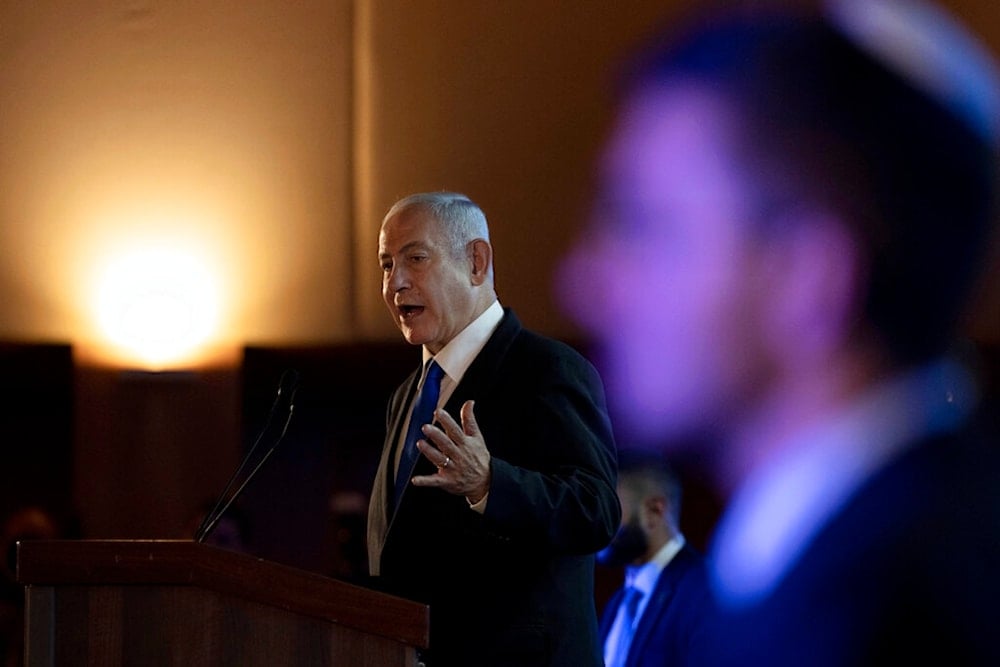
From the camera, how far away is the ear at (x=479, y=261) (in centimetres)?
229

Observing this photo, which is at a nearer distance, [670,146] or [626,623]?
[626,623]

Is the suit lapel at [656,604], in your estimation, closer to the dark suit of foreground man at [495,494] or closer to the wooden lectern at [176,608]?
the dark suit of foreground man at [495,494]

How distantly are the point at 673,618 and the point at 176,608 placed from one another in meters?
2.40

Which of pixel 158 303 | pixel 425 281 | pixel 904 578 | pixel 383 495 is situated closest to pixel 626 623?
pixel 904 578

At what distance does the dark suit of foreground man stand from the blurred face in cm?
280

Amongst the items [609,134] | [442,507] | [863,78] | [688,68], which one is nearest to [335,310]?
[609,134]

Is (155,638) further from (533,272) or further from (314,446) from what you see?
(314,446)

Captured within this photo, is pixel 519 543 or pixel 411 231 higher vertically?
pixel 411 231

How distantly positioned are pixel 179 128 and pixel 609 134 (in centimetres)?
166

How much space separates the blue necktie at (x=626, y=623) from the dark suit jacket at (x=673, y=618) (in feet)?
0.25

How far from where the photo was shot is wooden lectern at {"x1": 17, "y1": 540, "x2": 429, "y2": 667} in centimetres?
154

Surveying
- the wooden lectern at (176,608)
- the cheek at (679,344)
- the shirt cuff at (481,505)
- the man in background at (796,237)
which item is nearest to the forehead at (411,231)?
the shirt cuff at (481,505)

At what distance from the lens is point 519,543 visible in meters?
2.00

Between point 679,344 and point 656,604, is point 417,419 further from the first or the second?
point 679,344
